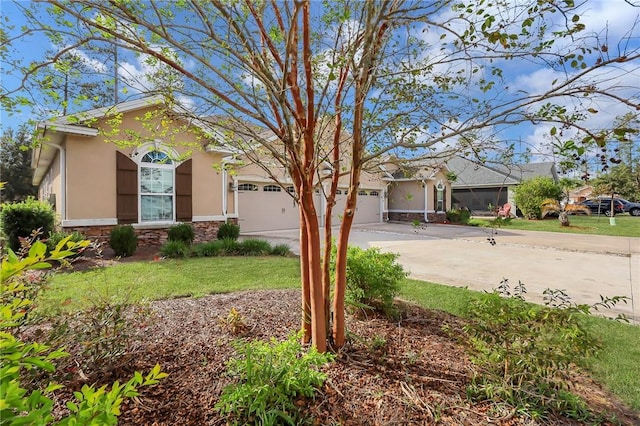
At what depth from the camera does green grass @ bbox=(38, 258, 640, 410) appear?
2.97 metres

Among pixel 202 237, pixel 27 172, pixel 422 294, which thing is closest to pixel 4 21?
pixel 422 294

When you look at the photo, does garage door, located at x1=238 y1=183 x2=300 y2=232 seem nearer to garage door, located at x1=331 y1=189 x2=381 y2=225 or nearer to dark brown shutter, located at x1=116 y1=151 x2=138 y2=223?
garage door, located at x1=331 y1=189 x2=381 y2=225

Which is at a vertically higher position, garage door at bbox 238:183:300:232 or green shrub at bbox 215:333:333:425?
garage door at bbox 238:183:300:232

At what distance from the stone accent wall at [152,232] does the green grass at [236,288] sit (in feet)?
7.83

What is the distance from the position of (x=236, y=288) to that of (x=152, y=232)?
19.9ft

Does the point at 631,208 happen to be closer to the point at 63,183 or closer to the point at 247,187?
the point at 247,187

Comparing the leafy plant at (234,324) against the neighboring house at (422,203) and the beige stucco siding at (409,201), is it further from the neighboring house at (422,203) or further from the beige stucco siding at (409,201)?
the beige stucco siding at (409,201)

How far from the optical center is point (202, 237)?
36.6 feet

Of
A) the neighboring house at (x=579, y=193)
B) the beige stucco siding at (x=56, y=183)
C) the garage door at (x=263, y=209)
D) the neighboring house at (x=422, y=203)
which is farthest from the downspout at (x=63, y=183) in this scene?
the neighboring house at (x=579, y=193)

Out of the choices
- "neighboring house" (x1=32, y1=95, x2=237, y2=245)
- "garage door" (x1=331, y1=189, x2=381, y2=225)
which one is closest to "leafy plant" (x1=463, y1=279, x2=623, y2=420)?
"neighboring house" (x1=32, y1=95, x2=237, y2=245)

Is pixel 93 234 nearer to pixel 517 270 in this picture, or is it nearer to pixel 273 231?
pixel 273 231

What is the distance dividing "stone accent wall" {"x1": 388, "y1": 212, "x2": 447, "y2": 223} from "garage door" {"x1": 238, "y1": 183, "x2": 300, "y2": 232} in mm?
9282

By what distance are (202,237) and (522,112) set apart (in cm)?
1061

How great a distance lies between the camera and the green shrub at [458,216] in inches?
844
